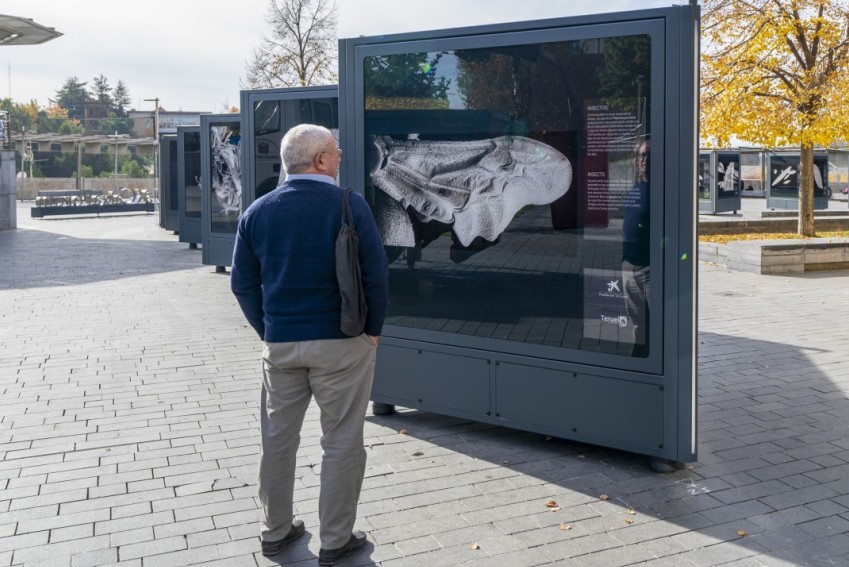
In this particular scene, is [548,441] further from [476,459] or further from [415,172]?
[415,172]

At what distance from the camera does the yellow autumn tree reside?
17.2 metres

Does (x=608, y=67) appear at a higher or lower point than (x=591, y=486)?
higher

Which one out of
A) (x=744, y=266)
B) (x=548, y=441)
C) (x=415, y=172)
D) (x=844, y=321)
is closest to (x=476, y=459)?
(x=548, y=441)

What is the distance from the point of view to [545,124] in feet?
17.1

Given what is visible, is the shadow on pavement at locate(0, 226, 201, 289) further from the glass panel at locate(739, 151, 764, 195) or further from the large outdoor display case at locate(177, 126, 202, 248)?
the glass panel at locate(739, 151, 764, 195)

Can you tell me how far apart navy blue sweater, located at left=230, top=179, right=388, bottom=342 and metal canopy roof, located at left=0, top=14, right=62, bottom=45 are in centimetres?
2416

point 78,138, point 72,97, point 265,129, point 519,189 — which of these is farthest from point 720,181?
point 72,97

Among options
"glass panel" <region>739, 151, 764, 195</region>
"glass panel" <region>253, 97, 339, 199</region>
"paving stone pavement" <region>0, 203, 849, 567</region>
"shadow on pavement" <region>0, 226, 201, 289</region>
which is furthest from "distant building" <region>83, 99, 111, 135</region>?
"paving stone pavement" <region>0, 203, 849, 567</region>

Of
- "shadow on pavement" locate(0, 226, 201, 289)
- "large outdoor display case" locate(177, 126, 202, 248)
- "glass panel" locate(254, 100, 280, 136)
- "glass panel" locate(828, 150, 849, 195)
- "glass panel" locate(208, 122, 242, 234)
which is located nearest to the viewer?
"glass panel" locate(254, 100, 280, 136)

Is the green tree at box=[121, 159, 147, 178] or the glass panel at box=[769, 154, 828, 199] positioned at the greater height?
the green tree at box=[121, 159, 147, 178]

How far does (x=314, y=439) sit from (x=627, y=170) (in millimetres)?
2484

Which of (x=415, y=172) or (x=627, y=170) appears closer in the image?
(x=627, y=170)

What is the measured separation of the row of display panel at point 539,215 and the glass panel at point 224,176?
832cm

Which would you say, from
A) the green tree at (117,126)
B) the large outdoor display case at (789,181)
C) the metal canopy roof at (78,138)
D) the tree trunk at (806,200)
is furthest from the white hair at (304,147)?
the green tree at (117,126)
